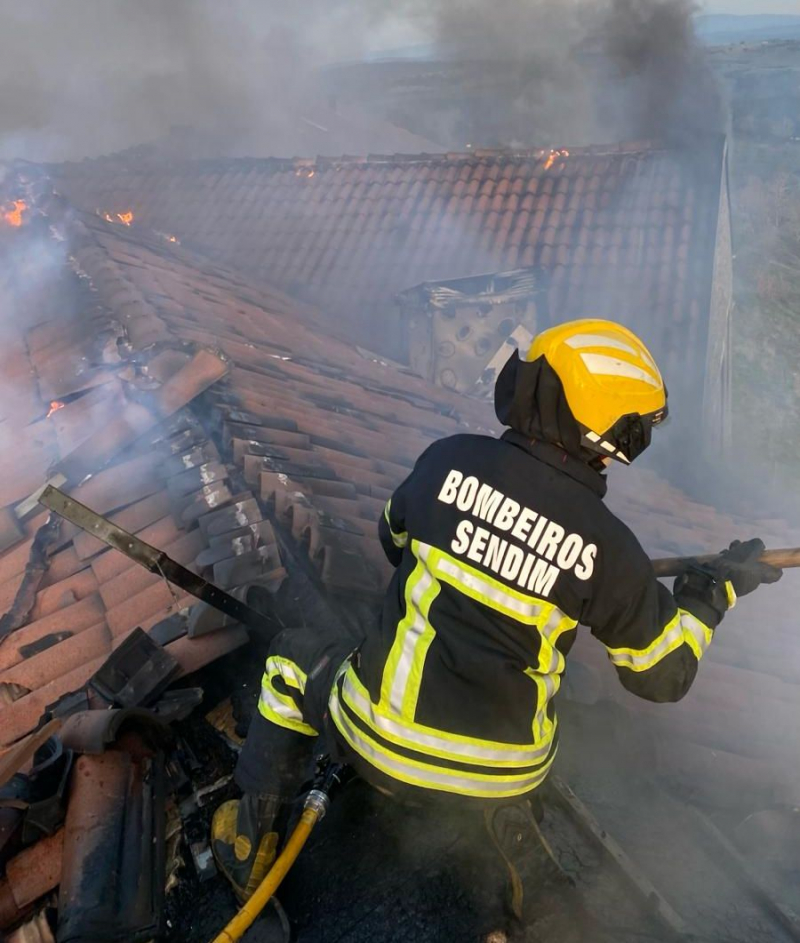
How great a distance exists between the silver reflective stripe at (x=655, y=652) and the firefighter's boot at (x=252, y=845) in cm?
108

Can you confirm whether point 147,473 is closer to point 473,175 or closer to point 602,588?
point 602,588

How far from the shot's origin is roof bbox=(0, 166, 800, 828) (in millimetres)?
2748

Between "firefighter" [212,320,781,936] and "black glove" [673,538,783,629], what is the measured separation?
0.07 m

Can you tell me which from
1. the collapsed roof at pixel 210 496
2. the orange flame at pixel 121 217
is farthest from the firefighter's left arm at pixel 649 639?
the orange flame at pixel 121 217

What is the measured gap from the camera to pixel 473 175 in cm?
1128

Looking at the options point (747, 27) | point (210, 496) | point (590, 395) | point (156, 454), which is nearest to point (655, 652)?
point (590, 395)

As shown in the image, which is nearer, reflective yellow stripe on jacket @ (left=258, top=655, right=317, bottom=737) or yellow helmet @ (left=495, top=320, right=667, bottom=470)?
yellow helmet @ (left=495, top=320, right=667, bottom=470)

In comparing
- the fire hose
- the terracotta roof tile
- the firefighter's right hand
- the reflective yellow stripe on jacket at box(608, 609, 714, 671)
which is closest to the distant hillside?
the terracotta roof tile

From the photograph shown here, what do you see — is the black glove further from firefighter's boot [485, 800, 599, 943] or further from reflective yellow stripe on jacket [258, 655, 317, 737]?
reflective yellow stripe on jacket [258, 655, 317, 737]

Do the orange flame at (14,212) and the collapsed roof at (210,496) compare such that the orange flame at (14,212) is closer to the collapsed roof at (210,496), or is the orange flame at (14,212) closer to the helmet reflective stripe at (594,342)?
the collapsed roof at (210,496)

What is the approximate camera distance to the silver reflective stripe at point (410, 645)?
182 centimetres

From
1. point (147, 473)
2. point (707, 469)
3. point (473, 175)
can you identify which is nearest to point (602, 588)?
point (147, 473)

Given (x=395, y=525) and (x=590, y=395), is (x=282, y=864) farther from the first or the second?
(x=590, y=395)

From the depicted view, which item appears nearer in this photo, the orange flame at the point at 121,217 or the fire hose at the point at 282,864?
the fire hose at the point at 282,864
